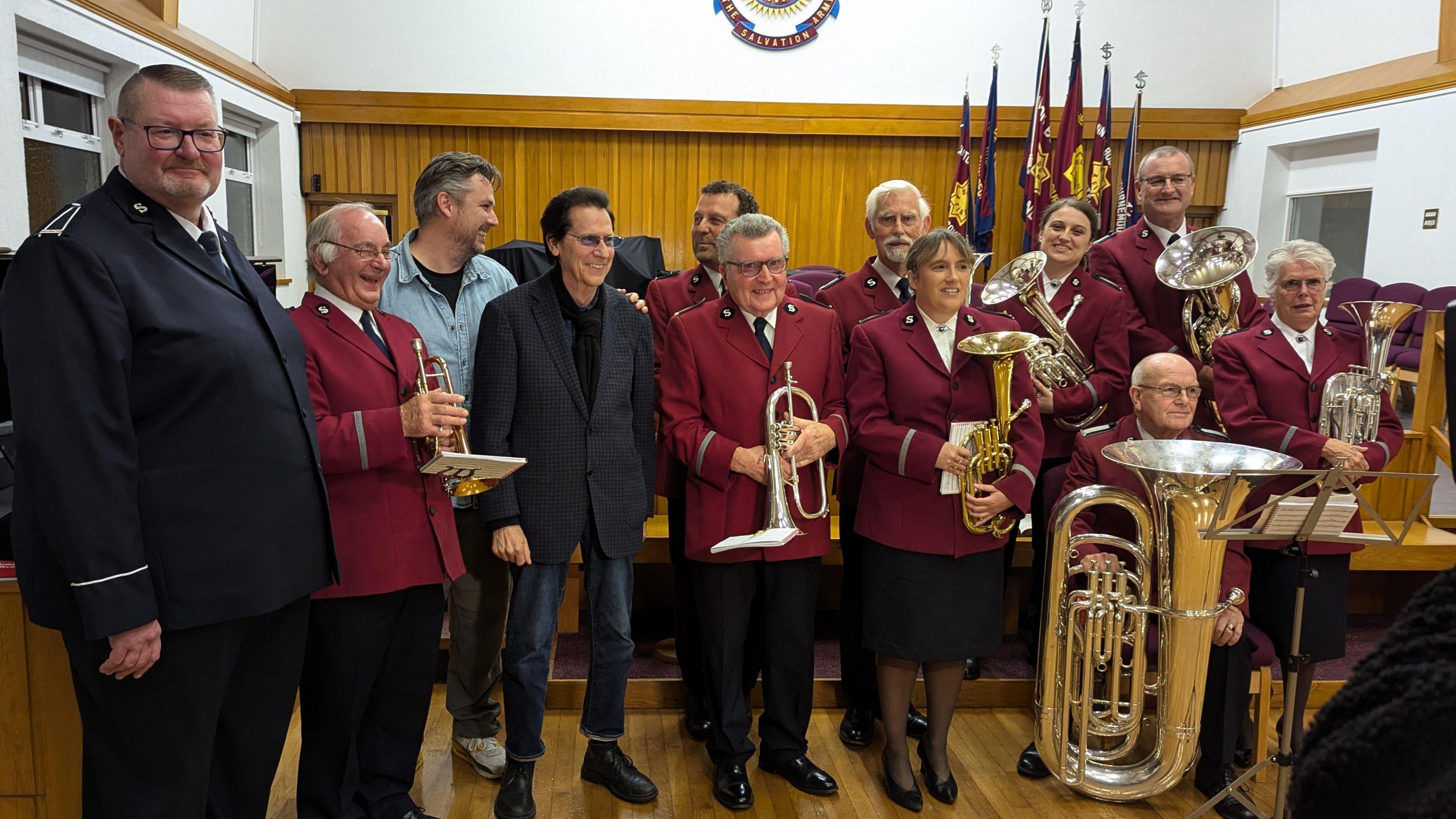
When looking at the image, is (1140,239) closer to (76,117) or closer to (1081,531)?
(1081,531)

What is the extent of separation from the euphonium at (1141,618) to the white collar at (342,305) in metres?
1.95

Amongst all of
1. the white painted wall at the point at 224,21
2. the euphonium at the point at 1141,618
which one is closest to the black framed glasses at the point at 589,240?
the euphonium at the point at 1141,618

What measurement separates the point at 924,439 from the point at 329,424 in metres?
1.59

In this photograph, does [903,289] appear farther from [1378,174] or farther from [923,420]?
[1378,174]

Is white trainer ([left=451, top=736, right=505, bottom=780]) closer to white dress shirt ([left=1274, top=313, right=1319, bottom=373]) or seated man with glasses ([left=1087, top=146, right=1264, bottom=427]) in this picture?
seated man with glasses ([left=1087, top=146, right=1264, bottom=427])

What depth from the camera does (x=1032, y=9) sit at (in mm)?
7754

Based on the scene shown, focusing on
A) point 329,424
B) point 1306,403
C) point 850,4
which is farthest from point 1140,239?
point 850,4

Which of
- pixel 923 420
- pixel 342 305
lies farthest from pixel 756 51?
pixel 342 305

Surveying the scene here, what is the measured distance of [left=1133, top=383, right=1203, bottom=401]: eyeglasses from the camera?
9.13 ft

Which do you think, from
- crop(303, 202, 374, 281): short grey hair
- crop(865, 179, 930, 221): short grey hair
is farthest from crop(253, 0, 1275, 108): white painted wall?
crop(303, 202, 374, 281): short grey hair

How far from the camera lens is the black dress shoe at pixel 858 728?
3.28m

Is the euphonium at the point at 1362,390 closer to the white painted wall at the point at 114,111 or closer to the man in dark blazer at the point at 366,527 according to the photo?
the man in dark blazer at the point at 366,527

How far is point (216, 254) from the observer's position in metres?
1.97

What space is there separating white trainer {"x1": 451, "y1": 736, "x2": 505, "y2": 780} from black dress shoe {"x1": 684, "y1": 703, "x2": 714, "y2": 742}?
2.16 feet
